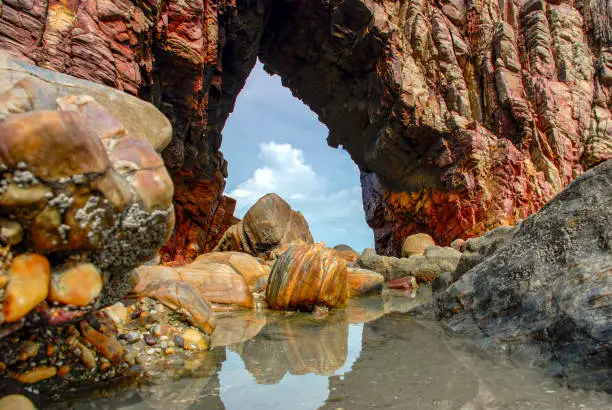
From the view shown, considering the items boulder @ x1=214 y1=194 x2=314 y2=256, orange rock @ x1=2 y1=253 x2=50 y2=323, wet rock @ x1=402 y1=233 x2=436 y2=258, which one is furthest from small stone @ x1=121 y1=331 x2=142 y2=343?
wet rock @ x1=402 y1=233 x2=436 y2=258

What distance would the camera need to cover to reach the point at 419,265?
29.5 feet

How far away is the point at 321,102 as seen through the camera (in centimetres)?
2039

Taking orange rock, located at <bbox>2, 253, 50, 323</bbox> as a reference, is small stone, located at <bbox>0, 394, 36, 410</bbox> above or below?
below

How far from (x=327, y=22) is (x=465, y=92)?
7484 millimetres

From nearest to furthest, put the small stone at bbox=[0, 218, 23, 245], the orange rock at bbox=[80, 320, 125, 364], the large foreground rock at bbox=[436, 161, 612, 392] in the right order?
the small stone at bbox=[0, 218, 23, 245] → the large foreground rock at bbox=[436, 161, 612, 392] → the orange rock at bbox=[80, 320, 125, 364]

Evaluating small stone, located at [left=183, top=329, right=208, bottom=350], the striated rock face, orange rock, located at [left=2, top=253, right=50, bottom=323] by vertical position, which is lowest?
small stone, located at [left=183, top=329, right=208, bottom=350]

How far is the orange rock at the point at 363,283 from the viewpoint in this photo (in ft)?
21.2

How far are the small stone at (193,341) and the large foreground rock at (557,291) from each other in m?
2.27

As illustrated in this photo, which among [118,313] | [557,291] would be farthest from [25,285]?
[557,291]

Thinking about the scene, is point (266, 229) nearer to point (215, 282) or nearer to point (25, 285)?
point (215, 282)

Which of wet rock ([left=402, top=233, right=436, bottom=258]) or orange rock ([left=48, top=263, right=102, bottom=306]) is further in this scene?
wet rock ([left=402, top=233, right=436, bottom=258])

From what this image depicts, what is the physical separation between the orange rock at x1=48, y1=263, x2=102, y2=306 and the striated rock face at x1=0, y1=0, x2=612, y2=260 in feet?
39.7

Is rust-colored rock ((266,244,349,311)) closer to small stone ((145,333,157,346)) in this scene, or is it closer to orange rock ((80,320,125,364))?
small stone ((145,333,157,346))

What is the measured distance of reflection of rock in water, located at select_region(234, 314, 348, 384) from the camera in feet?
7.86
